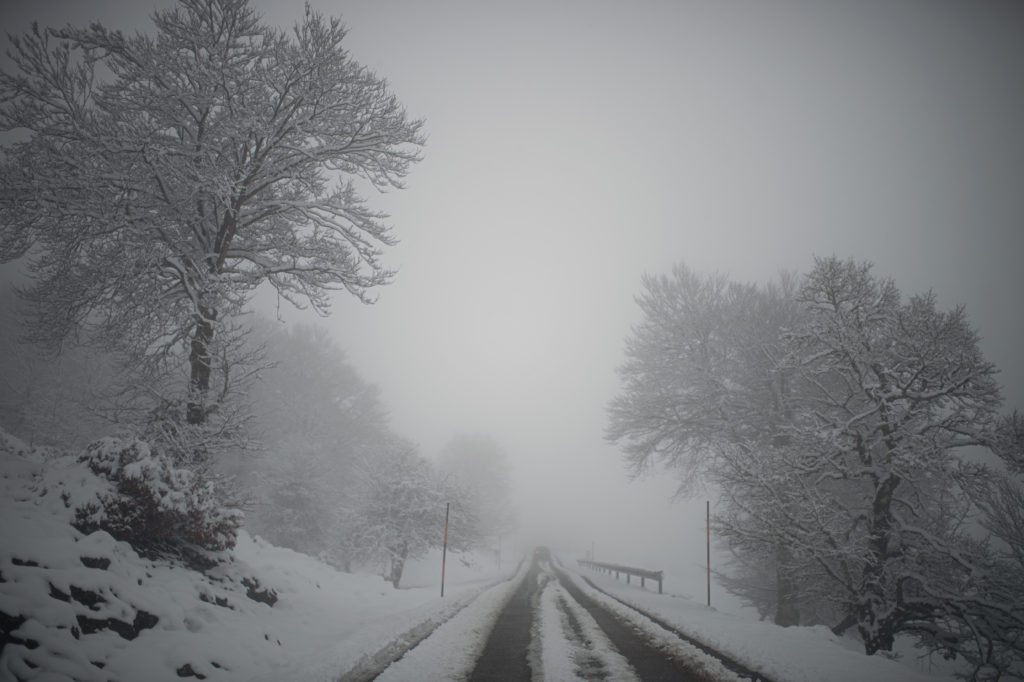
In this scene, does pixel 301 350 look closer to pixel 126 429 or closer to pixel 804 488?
pixel 126 429

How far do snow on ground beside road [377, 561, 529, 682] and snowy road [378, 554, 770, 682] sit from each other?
0.04 feet

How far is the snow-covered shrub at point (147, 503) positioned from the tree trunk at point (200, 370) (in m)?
1.24

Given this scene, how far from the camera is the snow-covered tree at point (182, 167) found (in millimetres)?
8375

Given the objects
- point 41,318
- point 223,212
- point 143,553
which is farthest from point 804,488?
point 41,318

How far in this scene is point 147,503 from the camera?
6.86 meters

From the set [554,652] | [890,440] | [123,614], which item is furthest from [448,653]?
[890,440]

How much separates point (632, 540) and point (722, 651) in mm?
92241

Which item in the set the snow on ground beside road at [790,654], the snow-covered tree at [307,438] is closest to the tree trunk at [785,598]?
the snow on ground beside road at [790,654]

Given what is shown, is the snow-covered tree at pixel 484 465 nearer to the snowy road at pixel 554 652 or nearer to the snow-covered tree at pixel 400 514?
the snow-covered tree at pixel 400 514

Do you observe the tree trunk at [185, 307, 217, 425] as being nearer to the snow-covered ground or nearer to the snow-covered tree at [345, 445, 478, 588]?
the snow-covered ground

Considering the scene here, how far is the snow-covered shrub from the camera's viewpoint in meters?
6.61

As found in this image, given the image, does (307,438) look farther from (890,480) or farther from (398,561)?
(890,480)


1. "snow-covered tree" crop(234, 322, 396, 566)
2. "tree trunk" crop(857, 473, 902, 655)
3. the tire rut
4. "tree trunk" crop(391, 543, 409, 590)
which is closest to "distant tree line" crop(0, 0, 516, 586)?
the tire rut

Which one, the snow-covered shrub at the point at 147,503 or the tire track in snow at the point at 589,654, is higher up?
the snow-covered shrub at the point at 147,503
